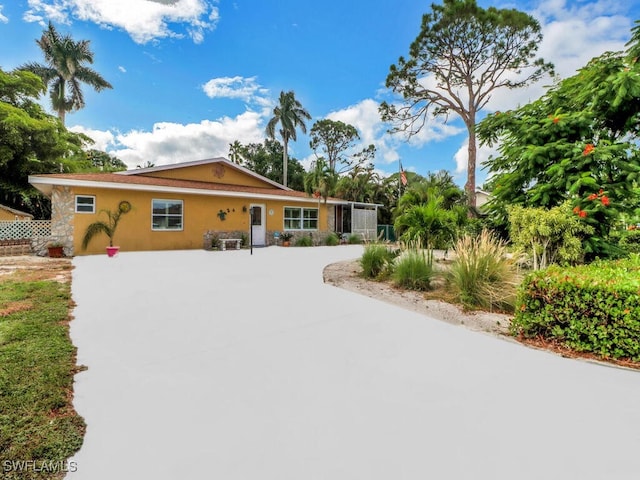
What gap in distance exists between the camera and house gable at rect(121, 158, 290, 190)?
1494cm

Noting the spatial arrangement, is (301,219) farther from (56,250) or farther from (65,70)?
(65,70)

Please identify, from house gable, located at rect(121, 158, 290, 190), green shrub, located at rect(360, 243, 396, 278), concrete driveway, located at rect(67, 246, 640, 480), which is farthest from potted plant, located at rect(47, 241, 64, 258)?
green shrub, located at rect(360, 243, 396, 278)

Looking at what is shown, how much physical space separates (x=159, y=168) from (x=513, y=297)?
1539 centimetres

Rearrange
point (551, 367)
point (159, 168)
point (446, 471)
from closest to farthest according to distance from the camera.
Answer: point (446, 471)
point (551, 367)
point (159, 168)

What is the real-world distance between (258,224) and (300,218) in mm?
2642

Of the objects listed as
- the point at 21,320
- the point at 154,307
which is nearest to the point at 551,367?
the point at 154,307

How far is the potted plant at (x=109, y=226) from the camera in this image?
1116cm

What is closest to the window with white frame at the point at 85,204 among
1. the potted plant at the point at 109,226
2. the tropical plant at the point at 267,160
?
the potted plant at the point at 109,226

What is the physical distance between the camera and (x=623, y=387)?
8.07ft

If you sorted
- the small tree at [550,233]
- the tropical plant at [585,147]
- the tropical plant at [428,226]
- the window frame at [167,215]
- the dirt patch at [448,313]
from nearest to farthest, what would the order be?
the dirt patch at [448,313], the tropical plant at [585,147], the small tree at [550,233], the tropical plant at [428,226], the window frame at [167,215]

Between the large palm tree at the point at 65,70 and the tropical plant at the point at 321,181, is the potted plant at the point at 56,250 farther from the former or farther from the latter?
the large palm tree at the point at 65,70

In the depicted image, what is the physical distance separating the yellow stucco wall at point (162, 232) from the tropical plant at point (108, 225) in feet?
0.39

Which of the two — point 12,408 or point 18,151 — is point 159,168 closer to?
point 18,151

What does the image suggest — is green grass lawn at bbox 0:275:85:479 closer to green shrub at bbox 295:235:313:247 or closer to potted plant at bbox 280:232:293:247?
potted plant at bbox 280:232:293:247
